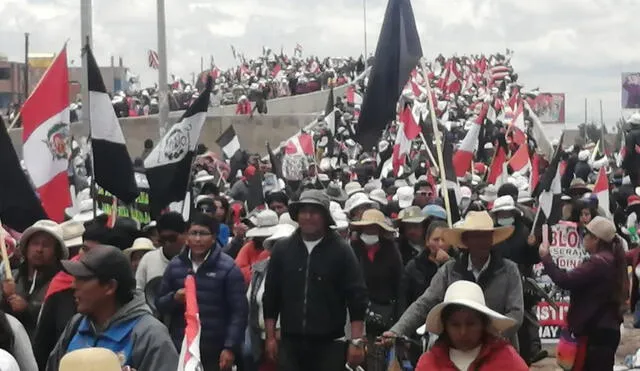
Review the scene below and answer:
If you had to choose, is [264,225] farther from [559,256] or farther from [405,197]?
[405,197]

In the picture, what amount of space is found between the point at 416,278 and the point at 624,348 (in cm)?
392

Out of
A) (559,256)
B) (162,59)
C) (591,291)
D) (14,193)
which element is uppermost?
(162,59)

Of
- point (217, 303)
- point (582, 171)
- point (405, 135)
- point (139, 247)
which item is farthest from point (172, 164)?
point (582, 171)

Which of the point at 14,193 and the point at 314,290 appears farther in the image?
the point at 14,193

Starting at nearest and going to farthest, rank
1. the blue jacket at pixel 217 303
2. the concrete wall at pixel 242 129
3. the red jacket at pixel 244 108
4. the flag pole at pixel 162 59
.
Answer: the blue jacket at pixel 217 303 < the flag pole at pixel 162 59 < the concrete wall at pixel 242 129 < the red jacket at pixel 244 108

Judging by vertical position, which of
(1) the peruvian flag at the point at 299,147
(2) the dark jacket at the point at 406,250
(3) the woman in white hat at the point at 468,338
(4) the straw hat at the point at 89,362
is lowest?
(2) the dark jacket at the point at 406,250

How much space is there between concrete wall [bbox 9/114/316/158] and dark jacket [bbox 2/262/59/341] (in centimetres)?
2987

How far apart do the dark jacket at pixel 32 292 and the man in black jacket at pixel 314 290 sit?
148 cm

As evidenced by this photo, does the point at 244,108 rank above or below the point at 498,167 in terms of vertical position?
above

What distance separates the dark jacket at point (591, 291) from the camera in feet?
28.0

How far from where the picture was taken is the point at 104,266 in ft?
17.8

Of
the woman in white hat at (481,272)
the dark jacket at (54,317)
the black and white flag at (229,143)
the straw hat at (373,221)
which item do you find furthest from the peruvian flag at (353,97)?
the dark jacket at (54,317)

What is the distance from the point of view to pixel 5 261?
302 inches

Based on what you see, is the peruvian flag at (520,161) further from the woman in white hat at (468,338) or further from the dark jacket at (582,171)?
the woman in white hat at (468,338)
